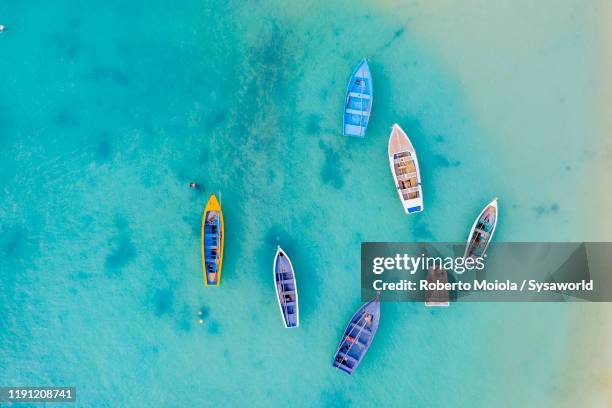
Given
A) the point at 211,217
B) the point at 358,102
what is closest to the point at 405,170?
the point at 358,102

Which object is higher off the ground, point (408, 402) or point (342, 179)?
point (342, 179)

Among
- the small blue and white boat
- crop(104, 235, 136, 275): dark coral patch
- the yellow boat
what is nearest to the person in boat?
the yellow boat

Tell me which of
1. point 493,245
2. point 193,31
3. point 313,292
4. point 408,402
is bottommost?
point 408,402

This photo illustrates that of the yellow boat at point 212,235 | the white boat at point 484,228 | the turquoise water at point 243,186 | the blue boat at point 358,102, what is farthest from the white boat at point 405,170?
the yellow boat at point 212,235

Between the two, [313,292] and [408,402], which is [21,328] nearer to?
[313,292]

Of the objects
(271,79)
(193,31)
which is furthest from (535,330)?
(193,31)

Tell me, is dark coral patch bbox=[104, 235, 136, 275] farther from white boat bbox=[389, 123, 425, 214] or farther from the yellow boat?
white boat bbox=[389, 123, 425, 214]
